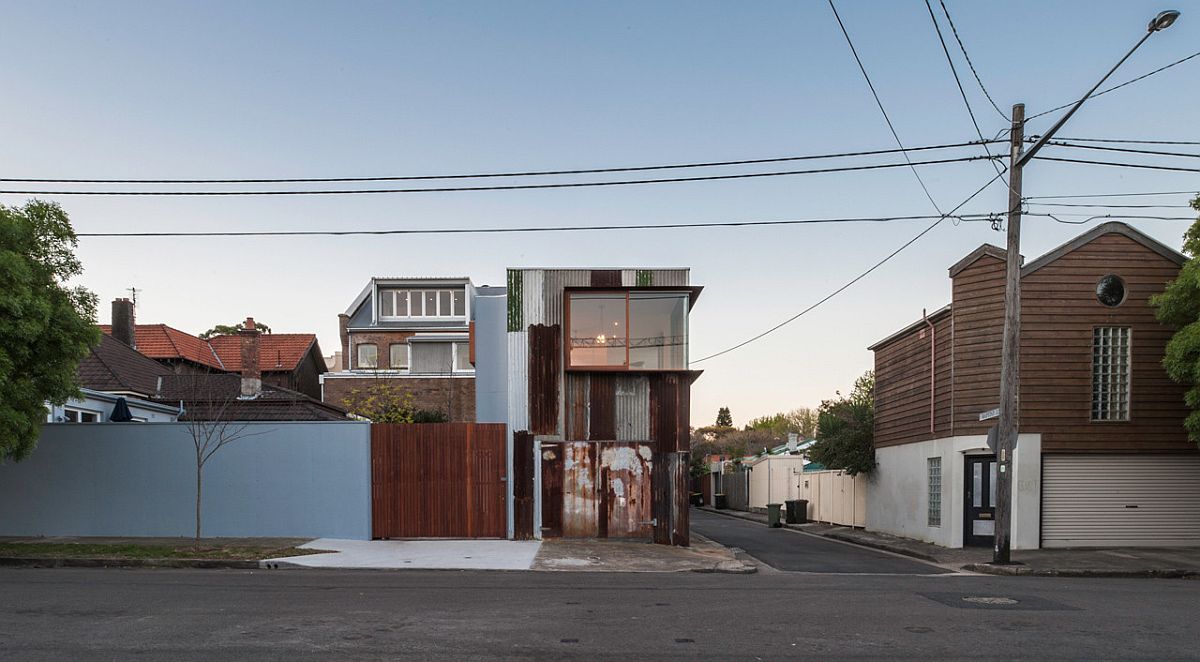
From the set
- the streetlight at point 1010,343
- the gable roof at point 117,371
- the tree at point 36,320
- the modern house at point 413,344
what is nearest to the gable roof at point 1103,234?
the streetlight at point 1010,343

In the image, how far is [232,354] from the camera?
5531 cm

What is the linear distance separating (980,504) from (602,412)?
916 cm

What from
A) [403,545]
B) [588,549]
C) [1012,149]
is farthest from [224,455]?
[1012,149]

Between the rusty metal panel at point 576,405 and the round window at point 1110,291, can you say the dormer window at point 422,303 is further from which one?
the round window at point 1110,291

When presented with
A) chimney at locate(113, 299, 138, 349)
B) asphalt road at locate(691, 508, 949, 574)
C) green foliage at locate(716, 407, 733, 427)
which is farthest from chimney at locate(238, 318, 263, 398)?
green foliage at locate(716, 407, 733, 427)

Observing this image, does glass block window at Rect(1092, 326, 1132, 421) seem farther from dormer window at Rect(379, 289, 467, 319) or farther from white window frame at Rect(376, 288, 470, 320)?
dormer window at Rect(379, 289, 467, 319)

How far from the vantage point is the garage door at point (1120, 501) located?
2155cm

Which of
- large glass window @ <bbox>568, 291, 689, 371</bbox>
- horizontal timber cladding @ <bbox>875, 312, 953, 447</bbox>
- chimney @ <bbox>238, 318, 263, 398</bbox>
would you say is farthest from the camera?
chimney @ <bbox>238, 318, 263, 398</bbox>

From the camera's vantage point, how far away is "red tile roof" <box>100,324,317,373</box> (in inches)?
1934

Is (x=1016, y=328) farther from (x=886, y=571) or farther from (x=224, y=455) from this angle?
(x=224, y=455)

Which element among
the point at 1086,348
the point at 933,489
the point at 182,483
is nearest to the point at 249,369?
the point at 182,483

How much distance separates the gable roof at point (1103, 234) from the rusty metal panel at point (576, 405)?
10200 mm

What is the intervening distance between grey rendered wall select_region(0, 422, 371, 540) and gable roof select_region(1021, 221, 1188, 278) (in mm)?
15353

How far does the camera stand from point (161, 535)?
1997 cm
